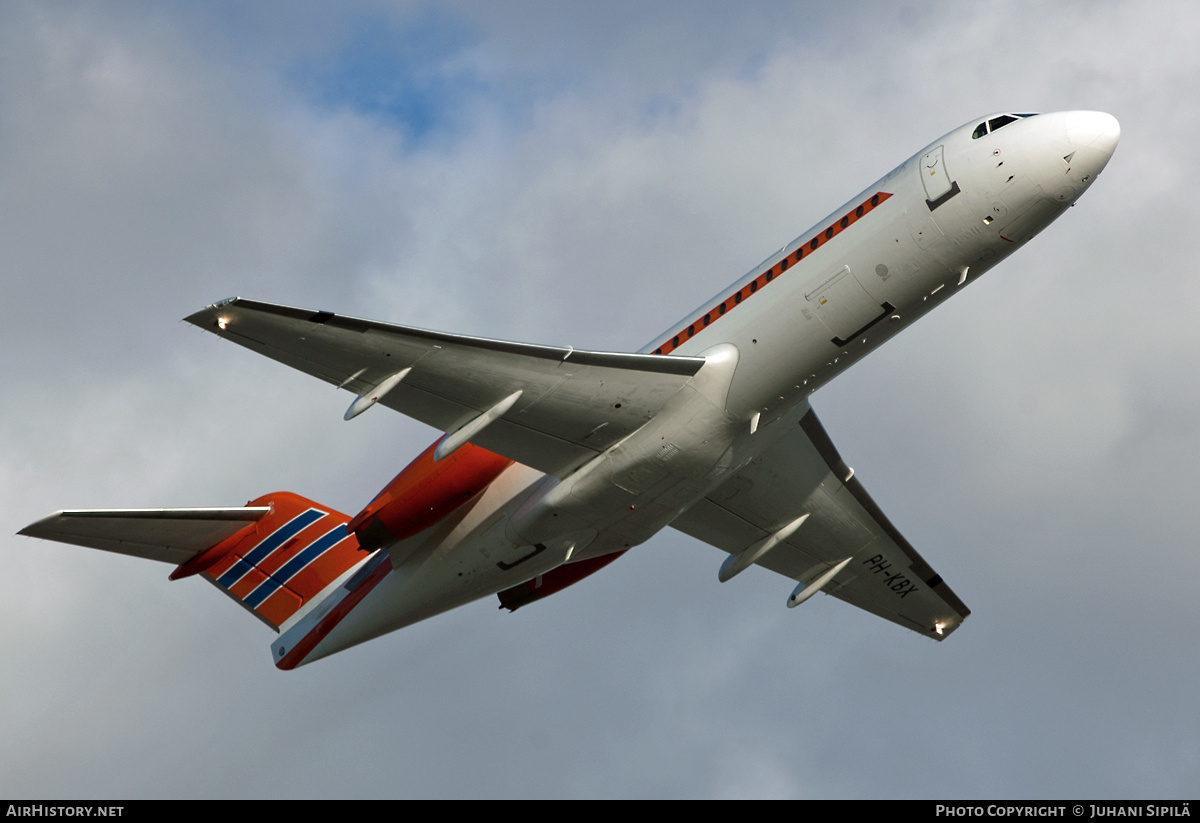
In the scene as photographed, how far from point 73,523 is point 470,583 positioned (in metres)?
7.93

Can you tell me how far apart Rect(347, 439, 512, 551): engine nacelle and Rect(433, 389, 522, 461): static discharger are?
2769mm

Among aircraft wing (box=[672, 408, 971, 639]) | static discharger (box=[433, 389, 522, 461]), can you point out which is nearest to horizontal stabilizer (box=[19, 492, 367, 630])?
static discharger (box=[433, 389, 522, 461])

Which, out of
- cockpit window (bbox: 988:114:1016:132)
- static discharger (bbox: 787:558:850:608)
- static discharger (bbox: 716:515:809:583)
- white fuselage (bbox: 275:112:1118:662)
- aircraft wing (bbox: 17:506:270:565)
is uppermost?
aircraft wing (bbox: 17:506:270:565)

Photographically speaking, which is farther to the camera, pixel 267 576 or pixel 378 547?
pixel 267 576

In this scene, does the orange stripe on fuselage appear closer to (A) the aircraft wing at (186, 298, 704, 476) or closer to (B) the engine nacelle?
(A) the aircraft wing at (186, 298, 704, 476)

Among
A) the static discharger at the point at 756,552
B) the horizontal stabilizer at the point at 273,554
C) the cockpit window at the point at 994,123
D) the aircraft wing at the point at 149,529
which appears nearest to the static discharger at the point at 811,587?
the static discharger at the point at 756,552

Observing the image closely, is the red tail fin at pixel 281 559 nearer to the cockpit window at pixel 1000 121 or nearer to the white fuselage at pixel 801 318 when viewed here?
the white fuselage at pixel 801 318

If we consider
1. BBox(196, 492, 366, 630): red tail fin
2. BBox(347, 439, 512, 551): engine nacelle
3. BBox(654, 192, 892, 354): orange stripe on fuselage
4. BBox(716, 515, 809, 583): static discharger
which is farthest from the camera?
BBox(196, 492, 366, 630): red tail fin

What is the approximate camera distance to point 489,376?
22500mm

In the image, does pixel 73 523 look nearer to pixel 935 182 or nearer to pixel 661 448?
pixel 661 448

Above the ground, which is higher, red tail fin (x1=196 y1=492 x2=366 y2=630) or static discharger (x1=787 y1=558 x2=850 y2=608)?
red tail fin (x1=196 y1=492 x2=366 y2=630)

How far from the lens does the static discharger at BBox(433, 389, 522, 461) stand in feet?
74.1
